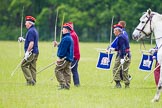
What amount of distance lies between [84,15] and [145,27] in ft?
195

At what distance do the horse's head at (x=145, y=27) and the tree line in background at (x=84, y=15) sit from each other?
53998mm

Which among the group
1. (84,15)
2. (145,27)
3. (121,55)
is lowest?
(121,55)

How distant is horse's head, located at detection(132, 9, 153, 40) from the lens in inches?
671

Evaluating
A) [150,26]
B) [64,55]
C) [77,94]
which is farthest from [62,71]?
[150,26]

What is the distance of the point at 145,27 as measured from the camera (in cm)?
1712

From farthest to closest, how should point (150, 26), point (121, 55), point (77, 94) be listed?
point (121, 55), point (77, 94), point (150, 26)

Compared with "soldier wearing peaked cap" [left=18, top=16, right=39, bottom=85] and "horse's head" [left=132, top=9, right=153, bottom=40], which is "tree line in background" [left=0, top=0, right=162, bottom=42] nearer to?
"soldier wearing peaked cap" [left=18, top=16, right=39, bottom=85]

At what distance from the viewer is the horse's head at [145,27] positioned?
1703 centimetres

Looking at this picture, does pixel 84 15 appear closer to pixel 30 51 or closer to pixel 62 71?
pixel 30 51

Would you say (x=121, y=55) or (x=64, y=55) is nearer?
(x=64, y=55)

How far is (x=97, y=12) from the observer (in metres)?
76.6

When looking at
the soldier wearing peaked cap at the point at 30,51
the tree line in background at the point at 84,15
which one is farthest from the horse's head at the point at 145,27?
the tree line in background at the point at 84,15

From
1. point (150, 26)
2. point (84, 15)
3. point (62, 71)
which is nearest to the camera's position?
point (150, 26)

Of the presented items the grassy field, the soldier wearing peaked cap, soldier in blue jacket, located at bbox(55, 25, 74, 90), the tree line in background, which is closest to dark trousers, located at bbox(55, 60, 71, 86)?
soldier in blue jacket, located at bbox(55, 25, 74, 90)
